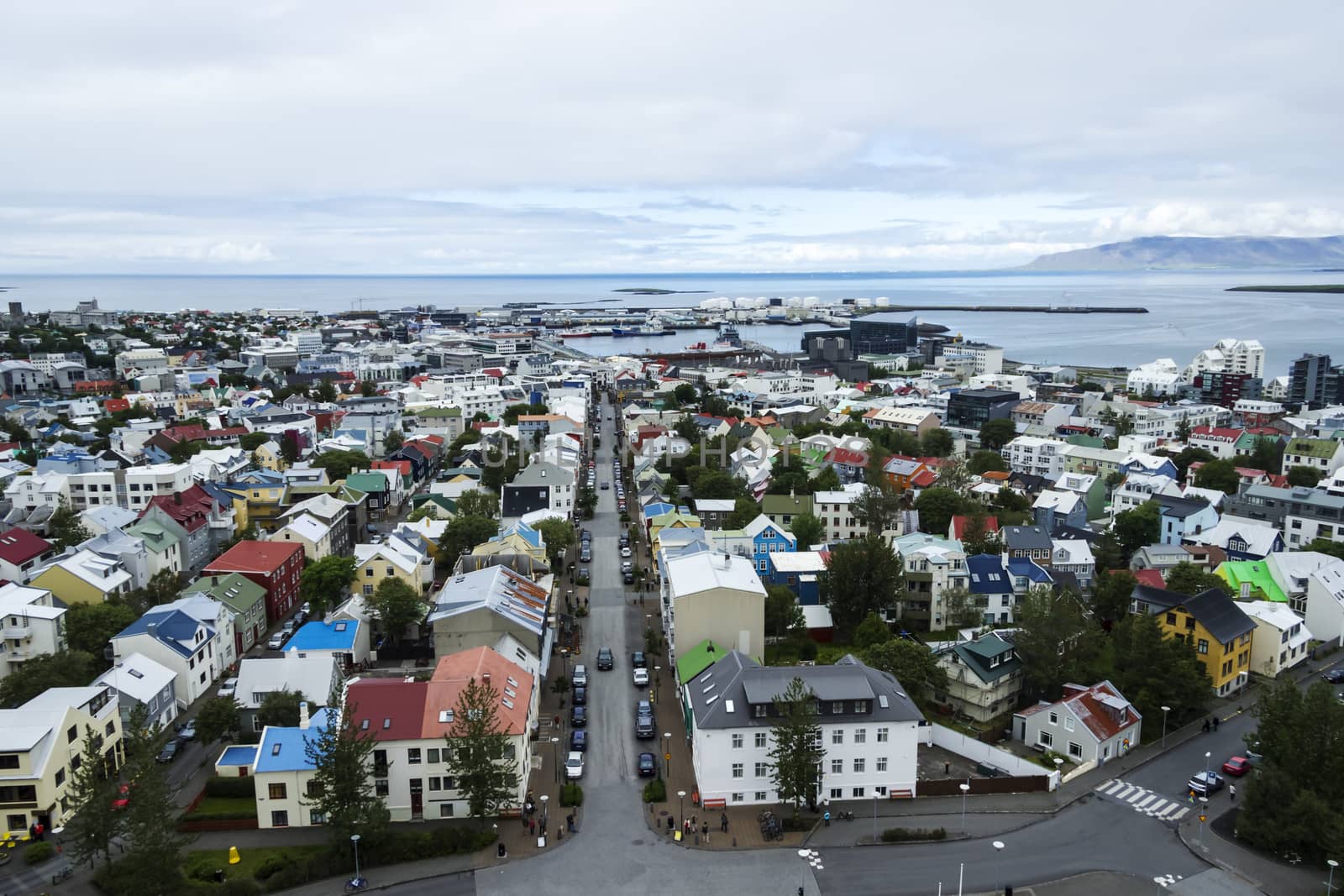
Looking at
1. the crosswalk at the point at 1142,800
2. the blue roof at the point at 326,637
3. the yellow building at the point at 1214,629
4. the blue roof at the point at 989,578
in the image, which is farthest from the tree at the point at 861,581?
the blue roof at the point at 326,637

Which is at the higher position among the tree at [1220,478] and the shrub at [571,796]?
the tree at [1220,478]

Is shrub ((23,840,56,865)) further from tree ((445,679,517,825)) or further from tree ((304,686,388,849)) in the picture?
tree ((445,679,517,825))

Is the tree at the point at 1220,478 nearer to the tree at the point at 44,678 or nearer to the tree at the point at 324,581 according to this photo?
the tree at the point at 324,581

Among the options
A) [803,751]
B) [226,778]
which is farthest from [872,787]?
[226,778]

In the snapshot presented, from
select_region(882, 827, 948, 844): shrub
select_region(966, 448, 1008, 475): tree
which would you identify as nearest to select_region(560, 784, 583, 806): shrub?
select_region(882, 827, 948, 844): shrub

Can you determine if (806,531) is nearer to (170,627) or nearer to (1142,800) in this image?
(1142,800)

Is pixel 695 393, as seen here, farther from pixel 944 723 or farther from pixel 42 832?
pixel 42 832
